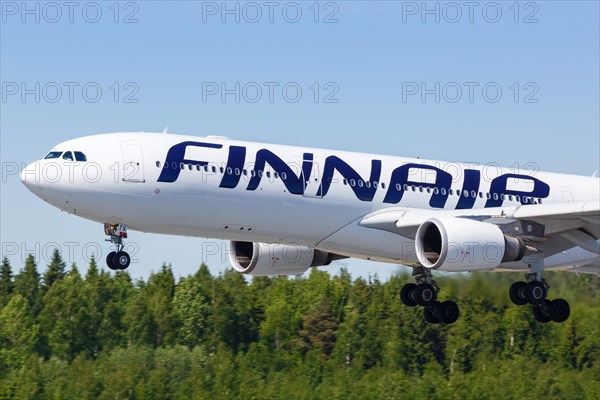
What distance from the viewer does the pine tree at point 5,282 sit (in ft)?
401

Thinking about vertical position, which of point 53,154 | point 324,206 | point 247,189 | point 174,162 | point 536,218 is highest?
point 53,154

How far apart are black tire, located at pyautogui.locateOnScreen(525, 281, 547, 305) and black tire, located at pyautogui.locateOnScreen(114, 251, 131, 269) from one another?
47.4 ft

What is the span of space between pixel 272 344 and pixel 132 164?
7438 centimetres

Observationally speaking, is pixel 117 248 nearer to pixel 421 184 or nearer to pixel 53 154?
pixel 53 154

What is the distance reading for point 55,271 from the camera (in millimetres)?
128875

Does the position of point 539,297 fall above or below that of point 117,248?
below

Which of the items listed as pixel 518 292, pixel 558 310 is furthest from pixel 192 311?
pixel 558 310

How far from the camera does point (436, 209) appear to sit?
3997 cm

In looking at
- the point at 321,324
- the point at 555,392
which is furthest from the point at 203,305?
the point at 555,392

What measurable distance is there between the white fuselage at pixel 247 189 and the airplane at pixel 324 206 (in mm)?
35

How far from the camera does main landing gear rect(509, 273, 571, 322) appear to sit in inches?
1569

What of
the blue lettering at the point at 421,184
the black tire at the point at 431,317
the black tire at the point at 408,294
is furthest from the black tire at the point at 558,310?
the blue lettering at the point at 421,184

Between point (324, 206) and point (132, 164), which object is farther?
point (324, 206)

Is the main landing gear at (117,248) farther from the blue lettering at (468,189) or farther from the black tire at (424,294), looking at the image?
the blue lettering at (468,189)
